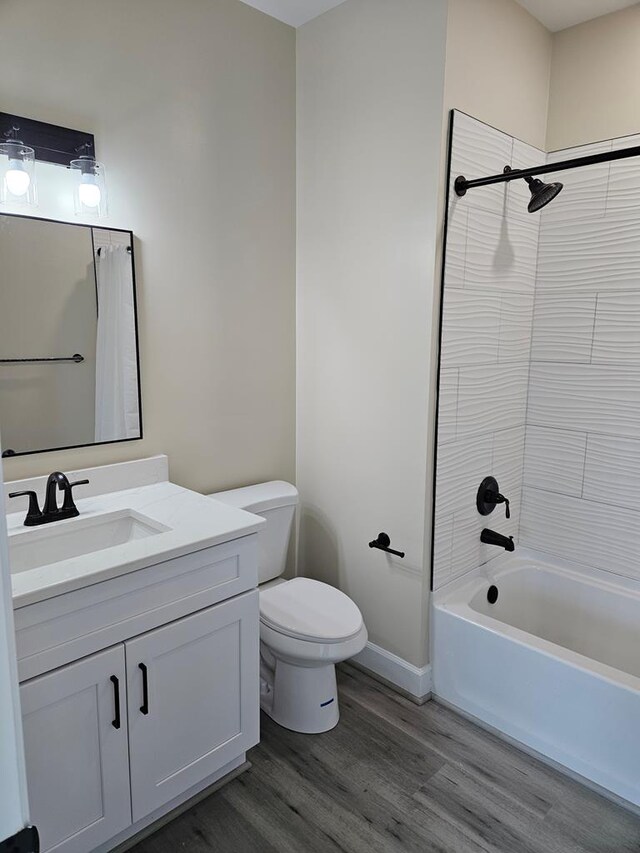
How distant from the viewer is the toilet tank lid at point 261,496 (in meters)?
2.31

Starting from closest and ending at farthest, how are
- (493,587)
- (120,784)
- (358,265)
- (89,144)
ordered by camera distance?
(120,784)
(89,144)
(358,265)
(493,587)

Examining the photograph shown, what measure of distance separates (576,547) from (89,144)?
252 cm

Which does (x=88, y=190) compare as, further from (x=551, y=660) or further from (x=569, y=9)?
(x=551, y=660)

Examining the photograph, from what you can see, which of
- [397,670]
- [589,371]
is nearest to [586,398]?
[589,371]

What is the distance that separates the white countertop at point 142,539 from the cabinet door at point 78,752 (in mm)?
230

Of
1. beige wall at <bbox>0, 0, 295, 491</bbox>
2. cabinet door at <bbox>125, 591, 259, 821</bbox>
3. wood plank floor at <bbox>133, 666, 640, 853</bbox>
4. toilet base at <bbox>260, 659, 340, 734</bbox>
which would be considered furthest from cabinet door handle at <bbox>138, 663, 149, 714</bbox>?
beige wall at <bbox>0, 0, 295, 491</bbox>

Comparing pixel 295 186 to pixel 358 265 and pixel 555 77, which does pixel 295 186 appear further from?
pixel 555 77

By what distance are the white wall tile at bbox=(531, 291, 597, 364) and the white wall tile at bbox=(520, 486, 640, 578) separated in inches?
25.5

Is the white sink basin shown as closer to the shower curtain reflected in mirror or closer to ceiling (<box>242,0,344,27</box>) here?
the shower curtain reflected in mirror

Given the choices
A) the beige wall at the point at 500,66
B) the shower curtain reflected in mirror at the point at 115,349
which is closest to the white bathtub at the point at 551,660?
the shower curtain reflected in mirror at the point at 115,349

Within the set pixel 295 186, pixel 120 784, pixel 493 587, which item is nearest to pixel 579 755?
pixel 493 587

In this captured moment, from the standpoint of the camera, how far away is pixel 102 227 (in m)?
1.97

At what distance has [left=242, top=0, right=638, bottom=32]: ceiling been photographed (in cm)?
228

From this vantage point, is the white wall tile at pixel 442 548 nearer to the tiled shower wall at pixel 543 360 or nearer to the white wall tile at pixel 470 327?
the tiled shower wall at pixel 543 360
